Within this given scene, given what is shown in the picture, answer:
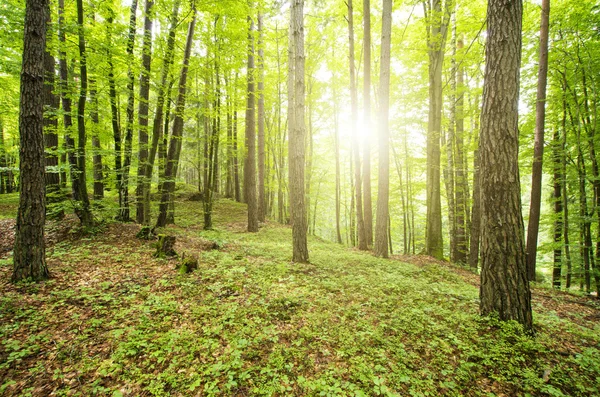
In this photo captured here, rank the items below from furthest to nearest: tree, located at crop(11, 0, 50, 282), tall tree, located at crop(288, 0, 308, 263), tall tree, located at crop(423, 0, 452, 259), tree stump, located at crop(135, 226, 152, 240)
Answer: tall tree, located at crop(423, 0, 452, 259) < tree stump, located at crop(135, 226, 152, 240) < tall tree, located at crop(288, 0, 308, 263) < tree, located at crop(11, 0, 50, 282)

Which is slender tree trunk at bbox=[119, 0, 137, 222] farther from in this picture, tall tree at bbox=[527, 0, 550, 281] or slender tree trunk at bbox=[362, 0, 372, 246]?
tall tree at bbox=[527, 0, 550, 281]

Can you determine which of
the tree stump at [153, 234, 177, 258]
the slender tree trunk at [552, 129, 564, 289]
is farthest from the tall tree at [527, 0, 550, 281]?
the tree stump at [153, 234, 177, 258]

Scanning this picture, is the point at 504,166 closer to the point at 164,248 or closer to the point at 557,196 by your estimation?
the point at 164,248

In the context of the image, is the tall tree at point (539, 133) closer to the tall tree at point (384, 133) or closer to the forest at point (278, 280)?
the forest at point (278, 280)

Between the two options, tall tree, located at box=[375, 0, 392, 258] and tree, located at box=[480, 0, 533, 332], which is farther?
tall tree, located at box=[375, 0, 392, 258]

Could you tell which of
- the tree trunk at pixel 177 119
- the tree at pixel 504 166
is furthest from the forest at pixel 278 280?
the tree trunk at pixel 177 119

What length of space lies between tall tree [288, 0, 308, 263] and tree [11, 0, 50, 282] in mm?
4853

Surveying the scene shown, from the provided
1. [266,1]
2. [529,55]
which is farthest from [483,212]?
[266,1]

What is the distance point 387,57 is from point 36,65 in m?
8.58

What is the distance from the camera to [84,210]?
290 inches

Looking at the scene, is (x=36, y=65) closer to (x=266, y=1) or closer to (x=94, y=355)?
(x=94, y=355)

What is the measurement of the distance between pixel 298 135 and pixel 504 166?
4223 millimetres

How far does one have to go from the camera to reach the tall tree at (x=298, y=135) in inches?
239

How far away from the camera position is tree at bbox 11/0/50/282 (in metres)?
4.29
